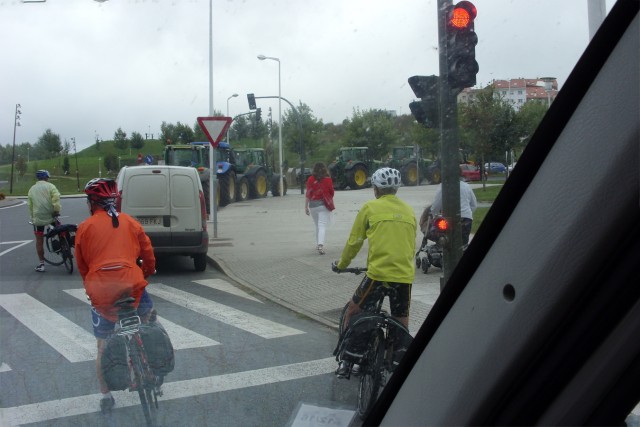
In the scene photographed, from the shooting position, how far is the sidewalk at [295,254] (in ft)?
11.2

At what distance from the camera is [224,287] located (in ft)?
27.7

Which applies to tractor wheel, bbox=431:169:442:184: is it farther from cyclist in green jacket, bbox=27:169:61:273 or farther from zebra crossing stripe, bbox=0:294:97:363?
zebra crossing stripe, bbox=0:294:97:363

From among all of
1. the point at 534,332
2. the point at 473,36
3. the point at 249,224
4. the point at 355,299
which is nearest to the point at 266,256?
the point at 249,224

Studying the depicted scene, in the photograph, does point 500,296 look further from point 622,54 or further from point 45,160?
point 45,160

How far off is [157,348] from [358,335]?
148cm

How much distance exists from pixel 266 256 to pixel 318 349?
5.95 feet

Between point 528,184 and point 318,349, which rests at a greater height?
point 528,184

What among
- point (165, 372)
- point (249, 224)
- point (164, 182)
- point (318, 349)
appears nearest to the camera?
point (165, 372)

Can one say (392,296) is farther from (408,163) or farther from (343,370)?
(408,163)

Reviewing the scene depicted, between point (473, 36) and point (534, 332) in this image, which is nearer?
point (534, 332)

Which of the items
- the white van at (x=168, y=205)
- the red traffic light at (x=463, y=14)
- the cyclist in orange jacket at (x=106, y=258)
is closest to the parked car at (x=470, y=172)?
the red traffic light at (x=463, y=14)

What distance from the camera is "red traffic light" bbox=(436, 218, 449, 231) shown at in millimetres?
2528

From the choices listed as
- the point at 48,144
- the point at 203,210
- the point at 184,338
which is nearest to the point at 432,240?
the point at 48,144

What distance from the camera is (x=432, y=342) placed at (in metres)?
1.96
